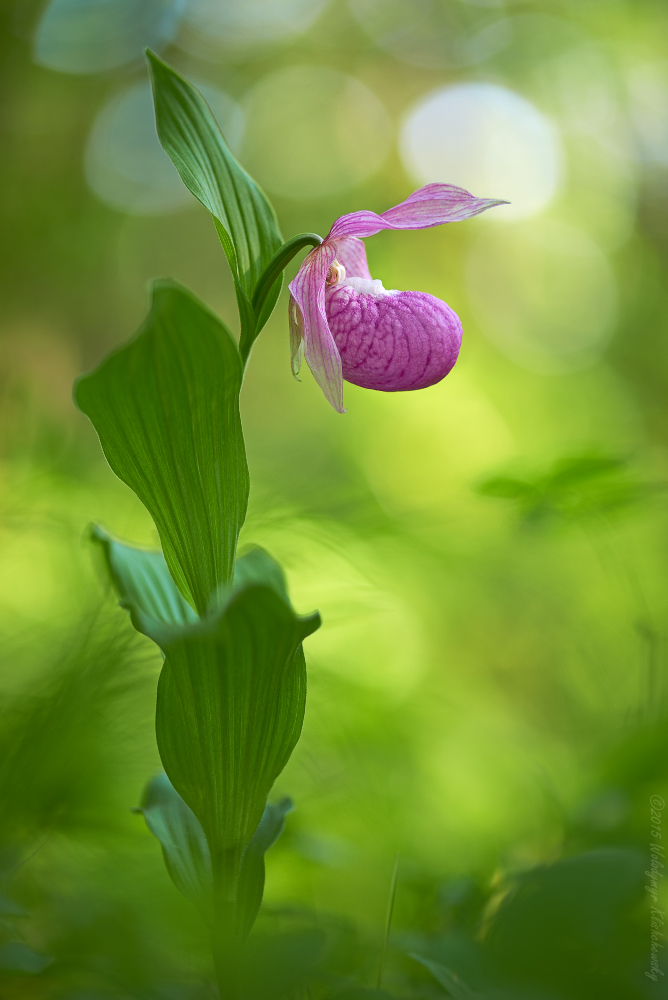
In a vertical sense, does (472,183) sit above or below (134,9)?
below

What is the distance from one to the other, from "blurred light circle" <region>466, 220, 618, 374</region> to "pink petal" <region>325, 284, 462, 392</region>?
2.91 meters

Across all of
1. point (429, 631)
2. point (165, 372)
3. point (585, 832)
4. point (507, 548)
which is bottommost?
point (429, 631)

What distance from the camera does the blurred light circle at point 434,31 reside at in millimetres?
3777

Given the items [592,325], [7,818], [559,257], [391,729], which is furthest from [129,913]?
[559,257]

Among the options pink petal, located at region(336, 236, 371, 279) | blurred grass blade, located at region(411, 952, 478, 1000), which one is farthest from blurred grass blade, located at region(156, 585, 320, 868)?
pink petal, located at region(336, 236, 371, 279)

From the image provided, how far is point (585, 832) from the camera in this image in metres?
0.78

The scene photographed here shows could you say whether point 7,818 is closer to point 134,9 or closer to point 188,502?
point 188,502

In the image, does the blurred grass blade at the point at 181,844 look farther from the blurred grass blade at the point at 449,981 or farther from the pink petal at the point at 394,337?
the pink petal at the point at 394,337

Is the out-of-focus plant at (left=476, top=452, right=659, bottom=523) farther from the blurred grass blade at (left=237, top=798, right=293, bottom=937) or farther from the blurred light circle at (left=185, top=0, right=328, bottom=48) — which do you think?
the blurred light circle at (left=185, top=0, right=328, bottom=48)

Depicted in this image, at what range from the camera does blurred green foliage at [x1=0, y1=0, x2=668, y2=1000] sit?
0.69 m

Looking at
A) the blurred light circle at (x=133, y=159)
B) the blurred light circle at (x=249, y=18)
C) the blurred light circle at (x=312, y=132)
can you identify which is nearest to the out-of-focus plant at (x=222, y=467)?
the blurred light circle at (x=133, y=159)

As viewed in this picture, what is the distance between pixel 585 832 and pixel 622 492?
0.53 m

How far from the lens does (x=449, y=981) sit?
0.54 metres

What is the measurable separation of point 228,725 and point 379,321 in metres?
0.52
